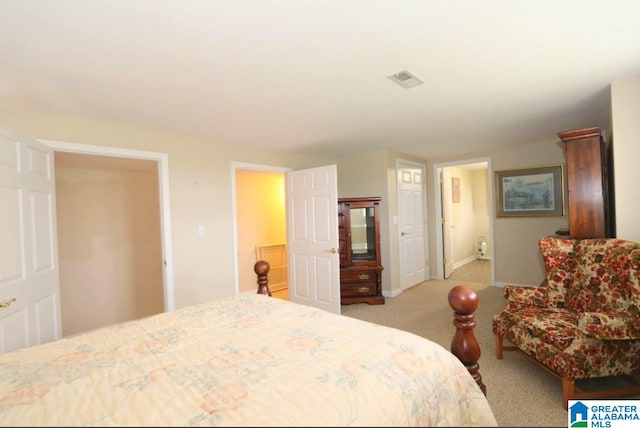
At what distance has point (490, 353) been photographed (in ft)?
8.18

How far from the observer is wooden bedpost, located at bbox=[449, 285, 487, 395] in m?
1.27

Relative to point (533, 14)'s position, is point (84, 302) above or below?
below

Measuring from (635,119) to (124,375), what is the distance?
341 cm

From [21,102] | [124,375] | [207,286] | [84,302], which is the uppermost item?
[21,102]

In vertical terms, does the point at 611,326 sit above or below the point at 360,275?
above

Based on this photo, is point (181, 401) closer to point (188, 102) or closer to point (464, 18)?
point (464, 18)

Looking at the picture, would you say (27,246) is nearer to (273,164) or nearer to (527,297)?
(273,164)

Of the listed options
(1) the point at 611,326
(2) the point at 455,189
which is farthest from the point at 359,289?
(2) the point at 455,189

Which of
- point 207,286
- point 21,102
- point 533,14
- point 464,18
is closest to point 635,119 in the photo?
point 533,14

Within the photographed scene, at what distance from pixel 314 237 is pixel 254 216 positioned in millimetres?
1632

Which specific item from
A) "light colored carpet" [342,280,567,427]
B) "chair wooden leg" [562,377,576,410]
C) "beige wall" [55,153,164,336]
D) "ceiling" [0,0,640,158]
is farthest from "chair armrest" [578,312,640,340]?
"beige wall" [55,153,164,336]

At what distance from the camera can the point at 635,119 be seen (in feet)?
7.06

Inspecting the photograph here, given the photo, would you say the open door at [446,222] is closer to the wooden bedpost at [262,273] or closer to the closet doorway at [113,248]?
the wooden bedpost at [262,273]

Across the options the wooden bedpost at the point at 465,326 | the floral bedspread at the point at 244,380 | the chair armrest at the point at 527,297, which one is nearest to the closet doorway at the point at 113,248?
the floral bedspread at the point at 244,380
